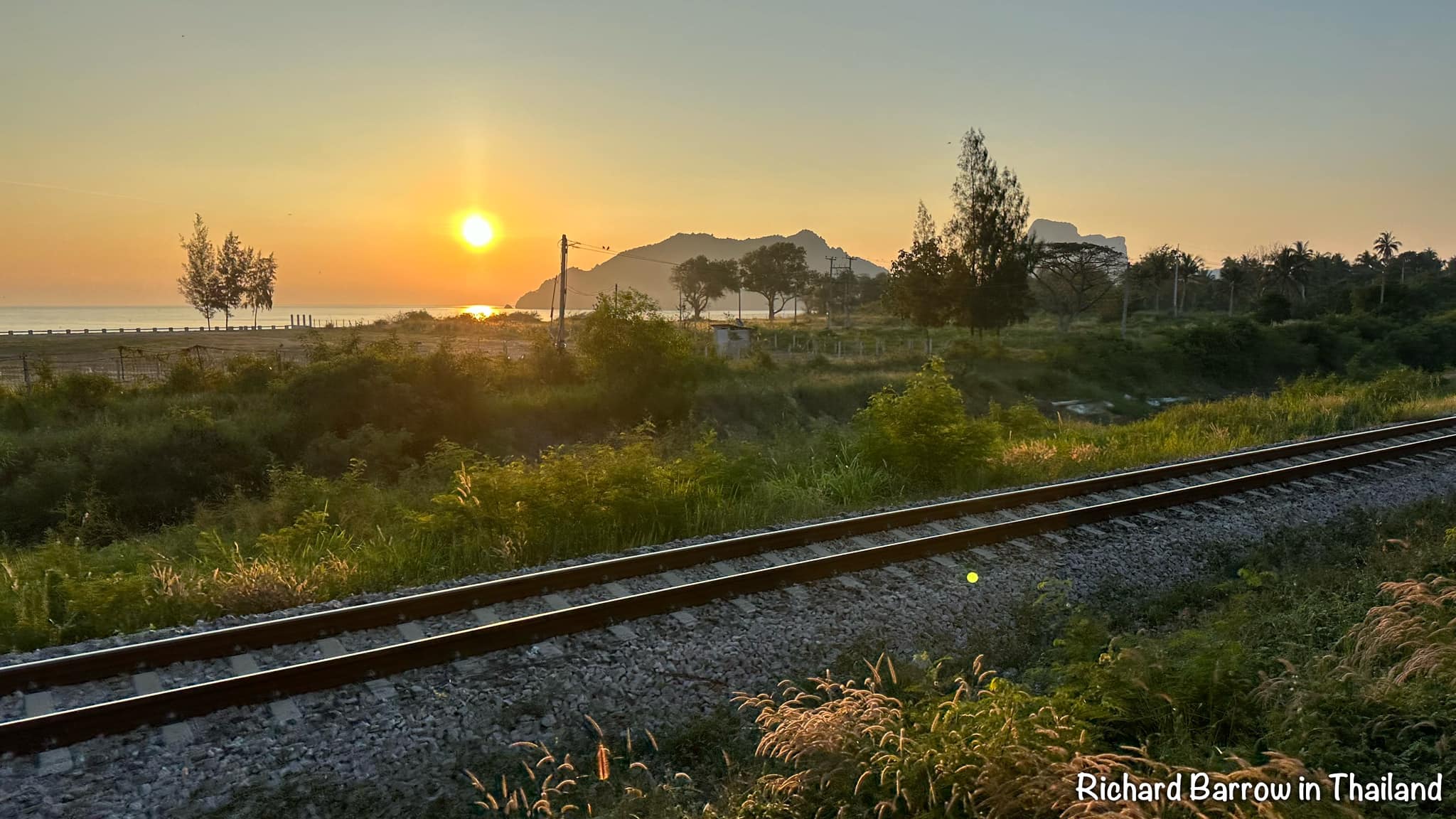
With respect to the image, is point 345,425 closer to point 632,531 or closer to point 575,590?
point 632,531

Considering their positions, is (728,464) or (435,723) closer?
(435,723)

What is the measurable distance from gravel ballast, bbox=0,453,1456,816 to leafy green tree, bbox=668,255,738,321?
344 feet

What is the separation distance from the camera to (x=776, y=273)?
11075cm

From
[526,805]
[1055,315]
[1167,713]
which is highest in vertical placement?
[1055,315]

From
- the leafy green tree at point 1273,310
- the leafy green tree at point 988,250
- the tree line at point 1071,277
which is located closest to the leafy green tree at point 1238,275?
the tree line at point 1071,277

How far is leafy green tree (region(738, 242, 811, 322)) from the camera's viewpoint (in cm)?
11100

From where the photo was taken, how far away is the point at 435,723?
516cm

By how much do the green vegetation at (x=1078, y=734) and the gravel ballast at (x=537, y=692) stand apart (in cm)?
32

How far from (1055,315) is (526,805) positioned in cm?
9356

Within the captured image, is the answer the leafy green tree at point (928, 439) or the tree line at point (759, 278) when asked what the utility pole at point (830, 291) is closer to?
the tree line at point (759, 278)

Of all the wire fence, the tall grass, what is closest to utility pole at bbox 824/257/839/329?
the wire fence

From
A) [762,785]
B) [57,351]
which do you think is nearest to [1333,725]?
[762,785]

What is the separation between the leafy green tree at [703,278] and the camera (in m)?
112

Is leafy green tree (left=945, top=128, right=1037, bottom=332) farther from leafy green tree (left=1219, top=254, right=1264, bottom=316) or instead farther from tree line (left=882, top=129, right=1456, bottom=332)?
leafy green tree (left=1219, top=254, right=1264, bottom=316)
